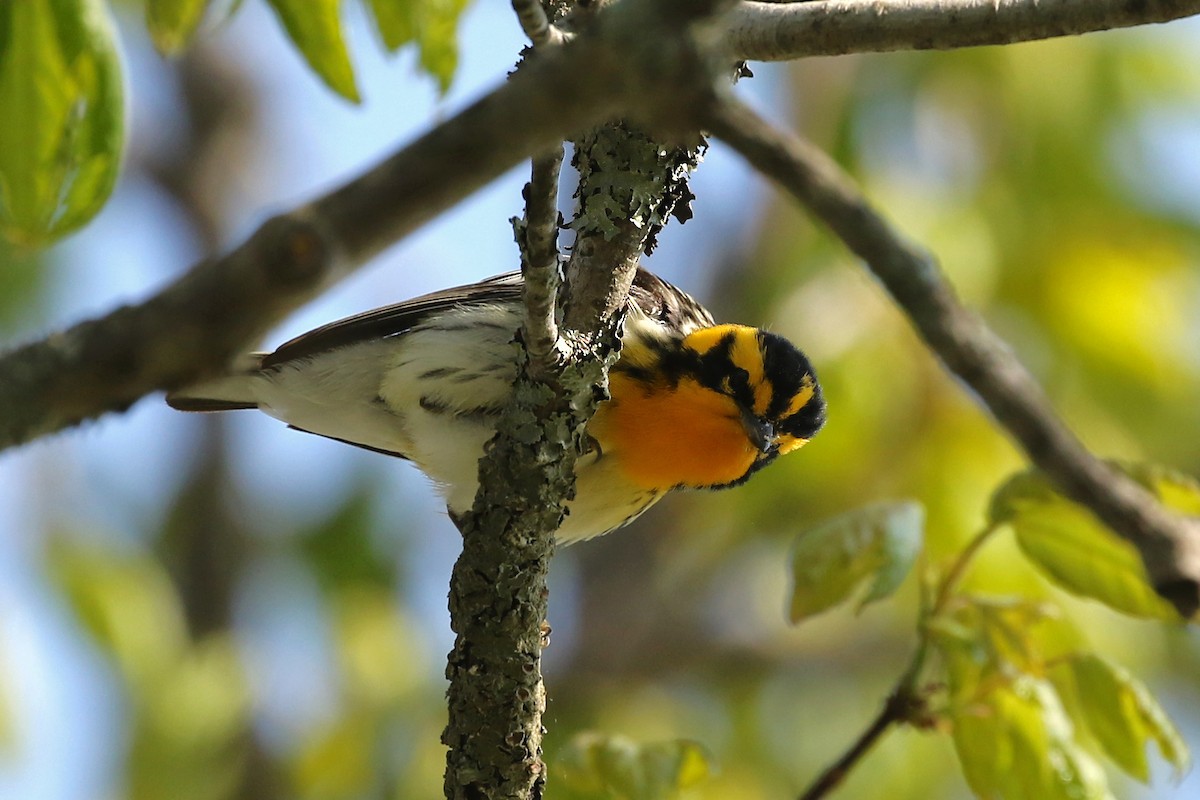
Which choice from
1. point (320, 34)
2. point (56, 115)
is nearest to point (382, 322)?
point (320, 34)

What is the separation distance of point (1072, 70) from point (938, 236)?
1.10 meters

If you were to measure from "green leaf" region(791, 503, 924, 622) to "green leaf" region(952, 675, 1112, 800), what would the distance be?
0.32m

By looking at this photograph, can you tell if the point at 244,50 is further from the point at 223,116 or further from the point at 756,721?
the point at 756,721

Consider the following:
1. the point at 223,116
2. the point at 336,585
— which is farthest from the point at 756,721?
the point at 223,116

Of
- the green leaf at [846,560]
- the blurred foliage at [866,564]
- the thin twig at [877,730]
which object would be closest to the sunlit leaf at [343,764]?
the blurred foliage at [866,564]

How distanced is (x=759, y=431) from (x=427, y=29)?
1905 mm

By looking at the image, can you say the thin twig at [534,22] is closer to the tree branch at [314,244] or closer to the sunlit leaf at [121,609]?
the tree branch at [314,244]

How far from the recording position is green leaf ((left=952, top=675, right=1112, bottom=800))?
2.49 meters

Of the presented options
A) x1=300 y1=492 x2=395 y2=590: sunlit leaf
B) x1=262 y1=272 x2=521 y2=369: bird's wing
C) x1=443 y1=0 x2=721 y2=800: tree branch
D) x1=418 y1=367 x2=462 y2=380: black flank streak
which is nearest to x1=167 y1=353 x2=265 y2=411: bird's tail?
x1=262 y1=272 x2=521 y2=369: bird's wing

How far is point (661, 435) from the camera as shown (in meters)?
3.85

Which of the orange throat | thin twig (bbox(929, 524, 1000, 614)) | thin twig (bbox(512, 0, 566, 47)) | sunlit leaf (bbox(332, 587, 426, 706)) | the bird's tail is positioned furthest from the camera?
sunlit leaf (bbox(332, 587, 426, 706))

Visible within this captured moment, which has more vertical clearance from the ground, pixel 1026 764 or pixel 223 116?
pixel 223 116

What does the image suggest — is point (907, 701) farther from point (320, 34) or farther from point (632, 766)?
point (320, 34)

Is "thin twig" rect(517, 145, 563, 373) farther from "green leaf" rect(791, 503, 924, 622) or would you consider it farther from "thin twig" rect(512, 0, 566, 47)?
"green leaf" rect(791, 503, 924, 622)
